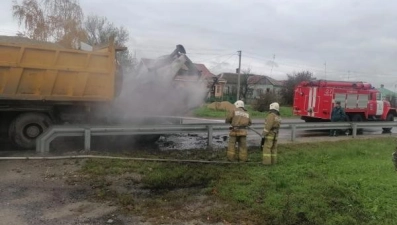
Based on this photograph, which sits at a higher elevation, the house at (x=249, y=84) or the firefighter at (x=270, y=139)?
the house at (x=249, y=84)

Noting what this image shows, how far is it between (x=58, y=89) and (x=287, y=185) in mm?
5914

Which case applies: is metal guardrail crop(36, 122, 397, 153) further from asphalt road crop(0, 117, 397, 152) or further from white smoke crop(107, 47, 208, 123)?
white smoke crop(107, 47, 208, 123)

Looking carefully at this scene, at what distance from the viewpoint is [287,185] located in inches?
262

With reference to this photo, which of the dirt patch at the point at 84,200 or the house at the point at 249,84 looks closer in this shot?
the dirt patch at the point at 84,200

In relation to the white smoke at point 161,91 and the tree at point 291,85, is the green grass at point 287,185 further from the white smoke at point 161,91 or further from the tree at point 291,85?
the tree at point 291,85

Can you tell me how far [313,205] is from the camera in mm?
5512

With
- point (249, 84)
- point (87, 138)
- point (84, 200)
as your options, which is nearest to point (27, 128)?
point (87, 138)

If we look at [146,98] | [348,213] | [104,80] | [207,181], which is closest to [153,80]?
[146,98]

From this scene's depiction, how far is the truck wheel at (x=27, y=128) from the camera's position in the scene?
29.9 ft

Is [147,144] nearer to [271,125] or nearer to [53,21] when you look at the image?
[271,125]

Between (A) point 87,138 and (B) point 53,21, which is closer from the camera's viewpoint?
(A) point 87,138

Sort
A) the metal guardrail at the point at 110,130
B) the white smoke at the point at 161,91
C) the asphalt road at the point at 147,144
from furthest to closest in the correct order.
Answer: the white smoke at the point at 161,91 → the asphalt road at the point at 147,144 → the metal guardrail at the point at 110,130

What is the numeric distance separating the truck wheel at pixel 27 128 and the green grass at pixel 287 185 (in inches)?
87.5

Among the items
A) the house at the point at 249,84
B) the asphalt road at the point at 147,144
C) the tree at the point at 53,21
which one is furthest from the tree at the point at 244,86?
the asphalt road at the point at 147,144
